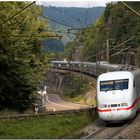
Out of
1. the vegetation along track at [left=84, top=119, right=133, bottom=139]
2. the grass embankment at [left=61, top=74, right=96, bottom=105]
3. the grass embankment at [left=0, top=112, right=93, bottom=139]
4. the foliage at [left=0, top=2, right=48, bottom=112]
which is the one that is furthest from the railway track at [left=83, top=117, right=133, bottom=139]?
the grass embankment at [left=61, top=74, right=96, bottom=105]

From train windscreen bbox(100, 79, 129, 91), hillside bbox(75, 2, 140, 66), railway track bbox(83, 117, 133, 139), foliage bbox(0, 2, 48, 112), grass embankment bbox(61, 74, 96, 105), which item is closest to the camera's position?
railway track bbox(83, 117, 133, 139)

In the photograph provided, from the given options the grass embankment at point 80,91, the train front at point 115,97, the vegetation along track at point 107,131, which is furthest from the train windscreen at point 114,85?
the grass embankment at point 80,91

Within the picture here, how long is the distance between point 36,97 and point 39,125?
33.6 feet

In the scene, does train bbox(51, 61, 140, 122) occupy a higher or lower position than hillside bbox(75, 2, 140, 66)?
lower

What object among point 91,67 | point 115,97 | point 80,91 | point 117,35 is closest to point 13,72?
point 115,97

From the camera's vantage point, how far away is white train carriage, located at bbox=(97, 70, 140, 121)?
25469 millimetres

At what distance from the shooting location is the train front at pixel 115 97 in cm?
2545

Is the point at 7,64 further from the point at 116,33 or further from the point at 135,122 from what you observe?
the point at 116,33

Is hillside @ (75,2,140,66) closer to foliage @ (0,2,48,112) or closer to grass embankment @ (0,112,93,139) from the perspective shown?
foliage @ (0,2,48,112)

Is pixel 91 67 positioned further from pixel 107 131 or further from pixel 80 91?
pixel 107 131

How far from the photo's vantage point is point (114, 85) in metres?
26.6

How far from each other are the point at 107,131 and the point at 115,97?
Answer: 2158 mm

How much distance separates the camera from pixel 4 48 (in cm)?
3153

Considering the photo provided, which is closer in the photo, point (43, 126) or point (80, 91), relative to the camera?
point (43, 126)
